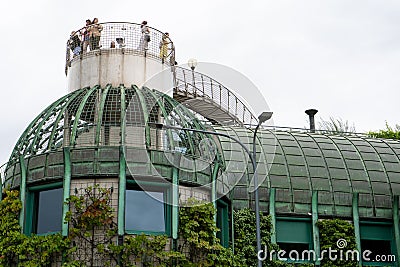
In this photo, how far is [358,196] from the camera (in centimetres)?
3269

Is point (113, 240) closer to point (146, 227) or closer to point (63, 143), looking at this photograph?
point (146, 227)

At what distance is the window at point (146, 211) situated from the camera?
923 inches

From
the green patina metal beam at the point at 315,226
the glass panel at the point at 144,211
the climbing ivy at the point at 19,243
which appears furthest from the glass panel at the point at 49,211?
the green patina metal beam at the point at 315,226

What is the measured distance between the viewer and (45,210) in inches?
956

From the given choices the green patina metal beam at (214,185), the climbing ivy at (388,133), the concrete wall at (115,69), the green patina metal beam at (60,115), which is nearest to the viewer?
the green patina metal beam at (60,115)

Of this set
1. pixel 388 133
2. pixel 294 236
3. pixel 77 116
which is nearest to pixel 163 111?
pixel 77 116

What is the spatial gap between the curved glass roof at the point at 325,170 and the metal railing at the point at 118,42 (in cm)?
687

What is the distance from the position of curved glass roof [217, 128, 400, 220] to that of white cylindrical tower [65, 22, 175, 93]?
6583 mm

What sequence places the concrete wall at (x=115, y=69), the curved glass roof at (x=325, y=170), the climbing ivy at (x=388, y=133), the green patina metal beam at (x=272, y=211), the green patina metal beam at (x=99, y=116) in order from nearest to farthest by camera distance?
the green patina metal beam at (x=99, y=116) < the concrete wall at (x=115, y=69) < the green patina metal beam at (x=272, y=211) < the curved glass roof at (x=325, y=170) < the climbing ivy at (x=388, y=133)

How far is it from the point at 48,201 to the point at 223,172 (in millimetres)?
7157

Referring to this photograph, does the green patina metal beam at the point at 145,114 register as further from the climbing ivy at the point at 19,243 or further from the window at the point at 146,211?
the climbing ivy at the point at 19,243

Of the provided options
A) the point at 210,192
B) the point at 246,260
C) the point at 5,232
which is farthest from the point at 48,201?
the point at 246,260

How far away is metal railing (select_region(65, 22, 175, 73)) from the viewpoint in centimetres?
2883

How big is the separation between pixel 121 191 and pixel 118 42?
8.23 m
